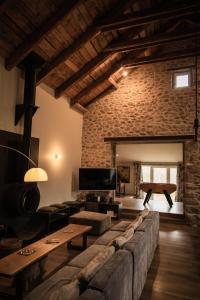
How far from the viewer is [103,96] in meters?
8.02

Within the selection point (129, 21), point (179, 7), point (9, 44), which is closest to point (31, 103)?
point (9, 44)

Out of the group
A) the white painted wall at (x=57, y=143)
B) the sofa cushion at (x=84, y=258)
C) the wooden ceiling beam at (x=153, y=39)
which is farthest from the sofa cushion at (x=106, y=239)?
the wooden ceiling beam at (x=153, y=39)

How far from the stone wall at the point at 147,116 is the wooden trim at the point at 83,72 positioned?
2.01 m

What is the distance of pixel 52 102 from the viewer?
622 centimetres

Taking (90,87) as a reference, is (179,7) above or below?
above

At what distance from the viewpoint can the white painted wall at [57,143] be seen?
5.75m

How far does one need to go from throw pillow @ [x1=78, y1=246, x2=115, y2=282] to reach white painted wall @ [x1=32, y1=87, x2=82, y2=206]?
3712 millimetres

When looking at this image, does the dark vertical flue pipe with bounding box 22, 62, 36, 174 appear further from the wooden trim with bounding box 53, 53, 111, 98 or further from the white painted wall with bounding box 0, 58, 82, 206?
the wooden trim with bounding box 53, 53, 111, 98

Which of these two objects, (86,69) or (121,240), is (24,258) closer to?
(121,240)

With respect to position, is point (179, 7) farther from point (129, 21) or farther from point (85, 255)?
point (85, 255)

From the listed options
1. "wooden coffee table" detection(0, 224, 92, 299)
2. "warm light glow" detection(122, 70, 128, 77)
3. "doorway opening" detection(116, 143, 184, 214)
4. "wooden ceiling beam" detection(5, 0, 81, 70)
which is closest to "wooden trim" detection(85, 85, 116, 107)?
"warm light glow" detection(122, 70, 128, 77)

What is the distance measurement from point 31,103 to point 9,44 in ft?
3.77

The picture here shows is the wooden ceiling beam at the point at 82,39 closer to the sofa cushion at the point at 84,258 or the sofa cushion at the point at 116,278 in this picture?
the sofa cushion at the point at 84,258

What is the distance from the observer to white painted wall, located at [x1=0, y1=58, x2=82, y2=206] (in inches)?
182
